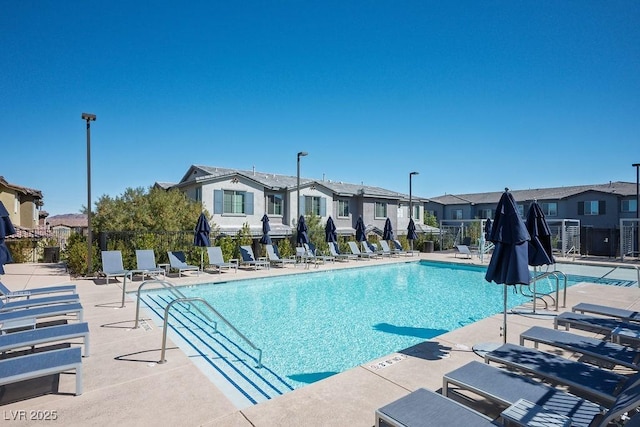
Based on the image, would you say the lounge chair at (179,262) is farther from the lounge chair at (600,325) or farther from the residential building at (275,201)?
the lounge chair at (600,325)

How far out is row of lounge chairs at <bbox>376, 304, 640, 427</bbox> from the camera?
2.72 meters

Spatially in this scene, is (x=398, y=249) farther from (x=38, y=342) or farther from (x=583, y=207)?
(x=583, y=207)

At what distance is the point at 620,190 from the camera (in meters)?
33.3

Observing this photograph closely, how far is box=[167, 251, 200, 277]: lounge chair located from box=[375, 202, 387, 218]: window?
707 inches

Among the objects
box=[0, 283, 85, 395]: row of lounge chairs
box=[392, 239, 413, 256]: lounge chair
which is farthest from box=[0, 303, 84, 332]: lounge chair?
box=[392, 239, 413, 256]: lounge chair

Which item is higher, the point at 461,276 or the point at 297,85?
the point at 297,85

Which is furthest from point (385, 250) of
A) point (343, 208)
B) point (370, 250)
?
point (343, 208)

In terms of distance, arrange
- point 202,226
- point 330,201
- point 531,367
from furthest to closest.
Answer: point 330,201 → point 202,226 → point 531,367

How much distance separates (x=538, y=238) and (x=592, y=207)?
1390 inches

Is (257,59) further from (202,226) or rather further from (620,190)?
(620,190)

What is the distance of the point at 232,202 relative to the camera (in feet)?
68.4

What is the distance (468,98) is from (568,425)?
16370mm

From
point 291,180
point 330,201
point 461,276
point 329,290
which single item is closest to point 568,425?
point 329,290

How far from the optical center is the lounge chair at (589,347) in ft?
13.8
